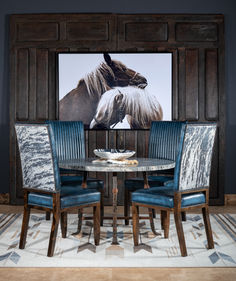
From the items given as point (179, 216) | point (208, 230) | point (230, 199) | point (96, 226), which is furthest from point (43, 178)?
point (230, 199)

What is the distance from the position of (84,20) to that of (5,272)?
10.2ft

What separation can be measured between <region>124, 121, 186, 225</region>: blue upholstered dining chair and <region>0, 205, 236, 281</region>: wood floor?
3.73 feet

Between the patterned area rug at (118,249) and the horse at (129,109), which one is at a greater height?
the horse at (129,109)

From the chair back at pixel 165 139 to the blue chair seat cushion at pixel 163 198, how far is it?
2.73 ft

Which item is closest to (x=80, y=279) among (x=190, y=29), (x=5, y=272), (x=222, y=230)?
(x=5, y=272)

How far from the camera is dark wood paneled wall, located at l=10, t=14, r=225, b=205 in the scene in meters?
4.42

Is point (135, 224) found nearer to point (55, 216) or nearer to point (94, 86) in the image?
point (55, 216)

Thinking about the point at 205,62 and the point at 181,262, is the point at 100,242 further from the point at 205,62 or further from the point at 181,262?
the point at 205,62

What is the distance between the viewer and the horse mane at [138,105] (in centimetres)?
443

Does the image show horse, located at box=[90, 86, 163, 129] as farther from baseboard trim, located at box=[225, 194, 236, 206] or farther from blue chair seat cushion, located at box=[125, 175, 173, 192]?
baseboard trim, located at box=[225, 194, 236, 206]

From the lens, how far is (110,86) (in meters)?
4.45

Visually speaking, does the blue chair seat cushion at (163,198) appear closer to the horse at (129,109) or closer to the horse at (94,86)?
the horse at (129,109)

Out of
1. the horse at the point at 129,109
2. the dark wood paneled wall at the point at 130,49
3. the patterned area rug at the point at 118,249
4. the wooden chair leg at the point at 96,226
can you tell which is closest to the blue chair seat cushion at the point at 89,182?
the patterned area rug at the point at 118,249

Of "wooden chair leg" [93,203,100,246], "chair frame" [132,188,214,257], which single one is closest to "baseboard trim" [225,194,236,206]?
"chair frame" [132,188,214,257]
